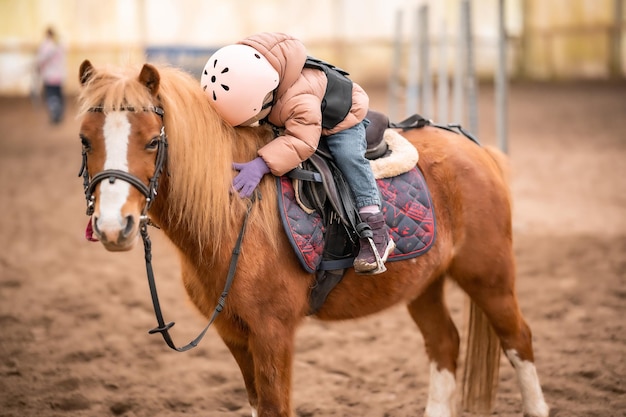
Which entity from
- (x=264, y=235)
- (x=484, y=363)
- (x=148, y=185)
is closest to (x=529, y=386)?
(x=484, y=363)

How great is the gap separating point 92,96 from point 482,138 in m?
10.6

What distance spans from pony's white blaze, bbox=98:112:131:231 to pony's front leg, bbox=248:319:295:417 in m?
0.75

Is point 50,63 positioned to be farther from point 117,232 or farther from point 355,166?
point 117,232

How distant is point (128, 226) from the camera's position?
2.13 meters

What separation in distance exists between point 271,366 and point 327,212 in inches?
25.3

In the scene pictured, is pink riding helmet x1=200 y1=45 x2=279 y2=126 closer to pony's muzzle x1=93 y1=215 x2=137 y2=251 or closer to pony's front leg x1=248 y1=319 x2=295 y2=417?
pony's muzzle x1=93 y1=215 x2=137 y2=251

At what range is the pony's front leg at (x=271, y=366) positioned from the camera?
2562mm

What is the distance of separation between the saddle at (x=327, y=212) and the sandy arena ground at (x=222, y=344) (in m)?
1.09

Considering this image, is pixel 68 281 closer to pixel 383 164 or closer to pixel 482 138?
pixel 383 164

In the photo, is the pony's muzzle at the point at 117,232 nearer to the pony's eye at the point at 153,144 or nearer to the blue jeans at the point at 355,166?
the pony's eye at the point at 153,144

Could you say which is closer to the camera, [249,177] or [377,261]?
[249,177]

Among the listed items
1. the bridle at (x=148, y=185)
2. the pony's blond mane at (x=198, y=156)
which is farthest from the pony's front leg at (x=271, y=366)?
the pony's blond mane at (x=198, y=156)

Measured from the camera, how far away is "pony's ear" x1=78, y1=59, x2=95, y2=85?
91.7 inches

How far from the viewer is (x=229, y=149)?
8.41 feet
